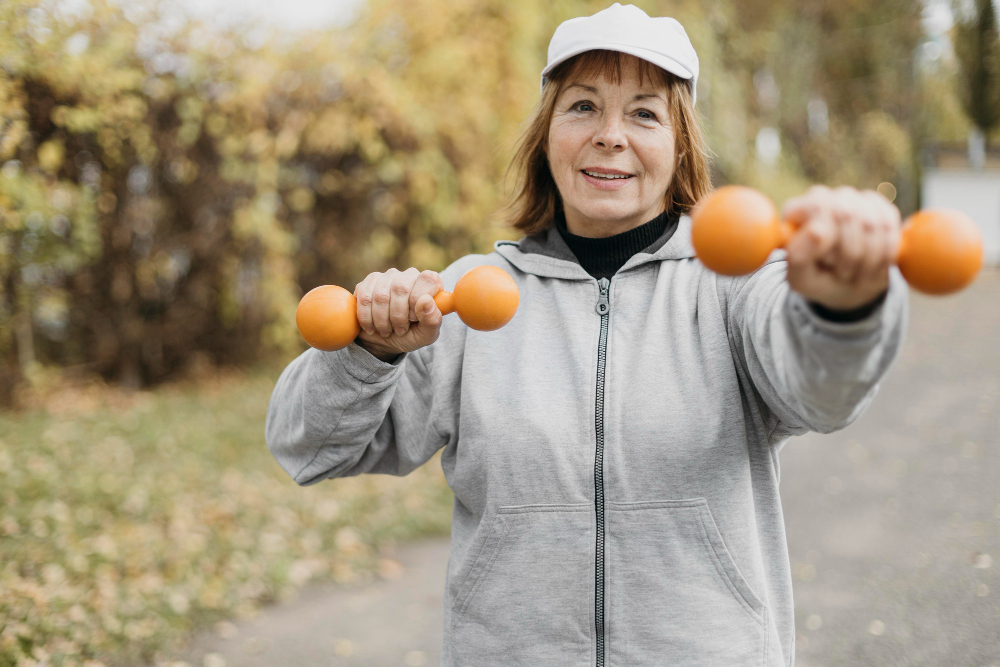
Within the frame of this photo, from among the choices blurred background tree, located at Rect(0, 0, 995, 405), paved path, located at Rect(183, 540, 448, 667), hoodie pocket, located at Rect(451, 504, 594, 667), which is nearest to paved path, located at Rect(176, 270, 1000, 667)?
paved path, located at Rect(183, 540, 448, 667)

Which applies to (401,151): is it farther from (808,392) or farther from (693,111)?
(808,392)

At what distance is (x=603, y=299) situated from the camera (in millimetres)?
1695

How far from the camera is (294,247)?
7.63 metres

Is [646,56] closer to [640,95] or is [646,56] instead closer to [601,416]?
[640,95]

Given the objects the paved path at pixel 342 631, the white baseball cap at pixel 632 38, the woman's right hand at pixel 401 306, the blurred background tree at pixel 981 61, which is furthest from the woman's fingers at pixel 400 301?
the blurred background tree at pixel 981 61

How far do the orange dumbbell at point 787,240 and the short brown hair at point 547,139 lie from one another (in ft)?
2.47

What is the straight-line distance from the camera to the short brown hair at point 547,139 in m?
1.71

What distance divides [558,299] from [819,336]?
0.74 m

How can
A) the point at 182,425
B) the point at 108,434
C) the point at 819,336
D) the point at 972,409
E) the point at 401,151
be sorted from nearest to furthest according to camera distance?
the point at 819,336 → the point at 108,434 → the point at 182,425 → the point at 972,409 → the point at 401,151

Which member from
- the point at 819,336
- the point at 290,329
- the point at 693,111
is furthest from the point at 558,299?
the point at 290,329

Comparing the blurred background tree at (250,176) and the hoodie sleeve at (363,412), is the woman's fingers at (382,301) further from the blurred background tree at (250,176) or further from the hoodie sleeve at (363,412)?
the blurred background tree at (250,176)

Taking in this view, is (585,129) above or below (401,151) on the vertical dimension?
below

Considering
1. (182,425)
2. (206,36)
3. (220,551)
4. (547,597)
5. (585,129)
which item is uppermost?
(206,36)

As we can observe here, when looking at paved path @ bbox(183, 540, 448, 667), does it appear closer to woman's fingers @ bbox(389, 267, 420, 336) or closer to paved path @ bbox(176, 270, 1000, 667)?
paved path @ bbox(176, 270, 1000, 667)
